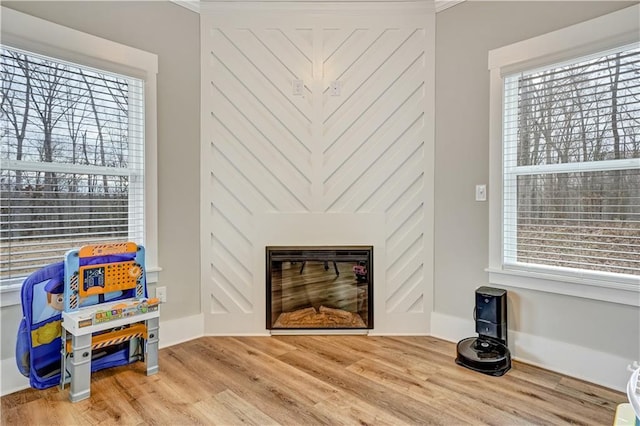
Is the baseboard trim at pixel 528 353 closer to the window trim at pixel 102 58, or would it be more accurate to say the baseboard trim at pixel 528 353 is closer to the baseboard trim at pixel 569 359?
the baseboard trim at pixel 569 359

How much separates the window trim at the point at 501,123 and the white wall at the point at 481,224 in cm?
5

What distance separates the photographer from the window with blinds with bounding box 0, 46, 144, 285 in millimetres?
2119

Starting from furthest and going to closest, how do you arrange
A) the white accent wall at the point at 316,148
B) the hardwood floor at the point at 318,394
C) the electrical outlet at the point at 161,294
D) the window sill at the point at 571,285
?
the white accent wall at the point at 316,148, the electrical outlet at the point at 161,294, the window sill at the point at 571,285, the hardwood floor at the point at 318,394

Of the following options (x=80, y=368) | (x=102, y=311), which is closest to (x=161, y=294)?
(x=102, y=311)

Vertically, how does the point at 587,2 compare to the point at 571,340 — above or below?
above

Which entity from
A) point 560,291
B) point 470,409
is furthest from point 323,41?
point 470,409

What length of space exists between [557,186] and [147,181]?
2.81 m

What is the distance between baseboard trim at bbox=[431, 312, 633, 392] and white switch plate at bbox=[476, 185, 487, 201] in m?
0.91

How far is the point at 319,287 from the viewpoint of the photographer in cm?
302

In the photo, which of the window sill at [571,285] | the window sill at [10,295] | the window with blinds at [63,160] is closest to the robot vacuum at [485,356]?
the window sill at [571,285]

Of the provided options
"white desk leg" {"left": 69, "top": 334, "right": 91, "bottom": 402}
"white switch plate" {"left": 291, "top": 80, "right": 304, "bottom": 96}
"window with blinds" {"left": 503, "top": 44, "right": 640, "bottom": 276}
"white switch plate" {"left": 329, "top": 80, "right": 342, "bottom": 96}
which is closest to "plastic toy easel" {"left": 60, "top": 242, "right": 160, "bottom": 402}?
"white desk leg" {"left": 69, "top": 334, "right": 91, "bottom": 402}

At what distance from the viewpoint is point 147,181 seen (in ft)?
8.66

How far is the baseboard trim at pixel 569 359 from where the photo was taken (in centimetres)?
209

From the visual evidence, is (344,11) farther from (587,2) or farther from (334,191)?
(587,2)
